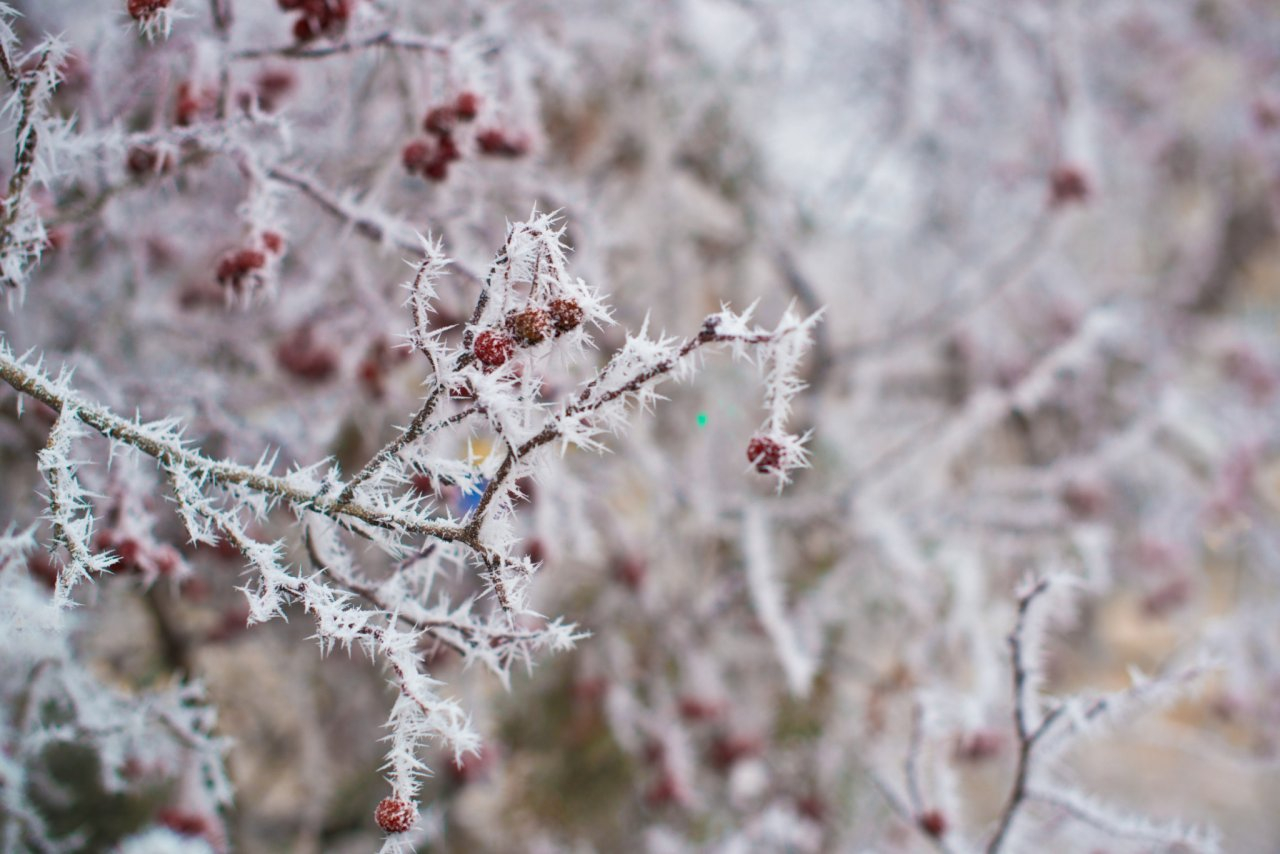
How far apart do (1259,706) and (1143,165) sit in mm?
1998

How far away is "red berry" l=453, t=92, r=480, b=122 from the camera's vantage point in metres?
0.99

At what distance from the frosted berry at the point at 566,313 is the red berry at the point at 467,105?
1.46 ft

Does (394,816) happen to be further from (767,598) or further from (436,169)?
(767,598)

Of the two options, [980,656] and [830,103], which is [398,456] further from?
[830,103]

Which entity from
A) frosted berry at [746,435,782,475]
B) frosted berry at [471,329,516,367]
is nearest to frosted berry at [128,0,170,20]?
frosted berry at [471,329,516,367]

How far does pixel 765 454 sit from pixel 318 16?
0.70m

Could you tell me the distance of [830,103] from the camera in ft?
8.98

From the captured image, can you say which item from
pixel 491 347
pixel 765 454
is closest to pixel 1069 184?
pixel 765 454

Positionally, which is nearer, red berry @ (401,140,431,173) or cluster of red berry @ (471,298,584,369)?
cluster of red berry @ (471,298,584,369)

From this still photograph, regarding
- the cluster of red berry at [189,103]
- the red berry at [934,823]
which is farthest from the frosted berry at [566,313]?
the red berry at [934,823]

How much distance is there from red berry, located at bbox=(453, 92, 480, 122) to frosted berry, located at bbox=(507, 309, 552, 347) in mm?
444

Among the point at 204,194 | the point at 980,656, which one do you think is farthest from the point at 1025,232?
the point at 204,194

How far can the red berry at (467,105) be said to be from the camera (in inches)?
38.9

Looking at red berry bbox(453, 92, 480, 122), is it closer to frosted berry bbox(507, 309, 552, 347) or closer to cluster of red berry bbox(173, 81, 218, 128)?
cluster of red berry bbox(173, 81, 218, 128)
